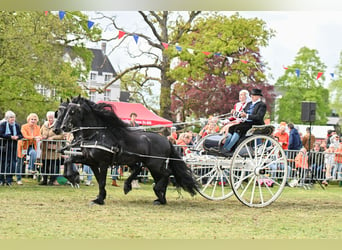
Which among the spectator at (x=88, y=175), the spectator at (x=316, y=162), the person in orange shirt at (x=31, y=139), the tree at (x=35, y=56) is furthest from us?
the tree at (x=35, y=56)

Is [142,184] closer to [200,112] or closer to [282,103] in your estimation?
[200,112]

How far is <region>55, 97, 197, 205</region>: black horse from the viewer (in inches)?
383

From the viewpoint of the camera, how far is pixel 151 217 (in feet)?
28.1

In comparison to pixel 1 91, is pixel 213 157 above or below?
below

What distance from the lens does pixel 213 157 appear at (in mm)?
10453

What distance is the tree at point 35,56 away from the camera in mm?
20703

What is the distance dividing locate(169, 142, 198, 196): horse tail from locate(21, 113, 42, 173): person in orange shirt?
11.8ft


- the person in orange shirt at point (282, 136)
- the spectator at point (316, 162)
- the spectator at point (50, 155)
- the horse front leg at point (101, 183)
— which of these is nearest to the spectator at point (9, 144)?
the spectator at point (50, 155)

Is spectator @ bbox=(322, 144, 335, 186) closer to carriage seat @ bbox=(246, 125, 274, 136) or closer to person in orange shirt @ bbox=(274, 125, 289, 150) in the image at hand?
person in orange shirt @ bbox=(274, 125, 289, 150)

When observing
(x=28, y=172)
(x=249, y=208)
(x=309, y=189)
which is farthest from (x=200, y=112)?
(x=249, y=208)

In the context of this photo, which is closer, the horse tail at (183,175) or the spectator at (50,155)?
the horse tail at (183,175)

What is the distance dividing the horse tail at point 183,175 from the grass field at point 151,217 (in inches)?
12.7

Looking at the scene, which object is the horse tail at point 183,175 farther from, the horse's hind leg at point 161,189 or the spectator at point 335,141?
Result: the spectator at point 335,141

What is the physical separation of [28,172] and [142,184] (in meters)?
3.03
